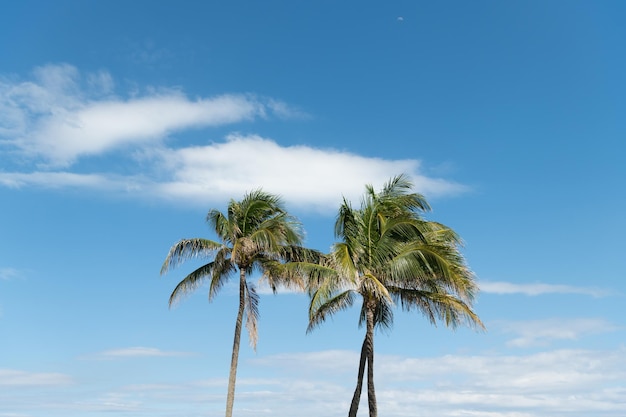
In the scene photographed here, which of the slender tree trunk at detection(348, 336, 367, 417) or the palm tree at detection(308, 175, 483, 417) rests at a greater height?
the palm tree at detection(308, 175, 483, 417)

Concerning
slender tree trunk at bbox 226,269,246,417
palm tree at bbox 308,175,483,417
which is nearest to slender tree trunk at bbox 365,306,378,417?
palm tree at bbox 308,175,483,417

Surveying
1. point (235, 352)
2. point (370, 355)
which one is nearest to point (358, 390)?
point (370, 355)

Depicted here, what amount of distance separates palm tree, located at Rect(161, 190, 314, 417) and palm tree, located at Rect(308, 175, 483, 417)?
9.86 feet

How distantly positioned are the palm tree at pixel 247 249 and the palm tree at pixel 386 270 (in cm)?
301

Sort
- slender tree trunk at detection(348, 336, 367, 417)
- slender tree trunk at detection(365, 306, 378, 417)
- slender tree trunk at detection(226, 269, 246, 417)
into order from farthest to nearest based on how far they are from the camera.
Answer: slender tree trunk at detection(226, 269, 246, 417), slender tree trunk at detection(348, 336, 367, 417), slender tree trunk at detection(365, 306, 378, 417)

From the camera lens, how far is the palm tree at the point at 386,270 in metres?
34.1

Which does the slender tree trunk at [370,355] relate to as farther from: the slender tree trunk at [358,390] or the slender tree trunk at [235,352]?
the slender tree trunk at [235,352]

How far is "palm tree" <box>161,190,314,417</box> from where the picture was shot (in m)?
38.5

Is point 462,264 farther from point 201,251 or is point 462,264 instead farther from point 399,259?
point 201,251

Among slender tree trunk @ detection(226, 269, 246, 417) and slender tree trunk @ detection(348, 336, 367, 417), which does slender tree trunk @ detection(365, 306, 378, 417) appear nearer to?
slender tree trunk @ detection(348, 336, 367, 417)

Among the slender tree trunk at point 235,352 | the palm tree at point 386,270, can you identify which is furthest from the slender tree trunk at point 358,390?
the slender tree trunk at point 235,352

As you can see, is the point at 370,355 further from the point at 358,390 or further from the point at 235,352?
the point at 235,352

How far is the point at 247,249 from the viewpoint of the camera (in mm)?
38500

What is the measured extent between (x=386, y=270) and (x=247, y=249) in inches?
289
